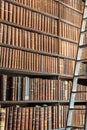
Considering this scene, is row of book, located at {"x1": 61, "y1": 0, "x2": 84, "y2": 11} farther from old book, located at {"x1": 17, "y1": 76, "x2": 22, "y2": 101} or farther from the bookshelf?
old book, located at {"x1": 17, "y1": 76, "x2": 22, "y2": 101}

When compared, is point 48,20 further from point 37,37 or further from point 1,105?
point 1,105

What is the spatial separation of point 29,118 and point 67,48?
1209 mm

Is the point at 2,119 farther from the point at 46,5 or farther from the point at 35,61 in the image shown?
the point at 46,5

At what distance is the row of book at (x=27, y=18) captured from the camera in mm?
3317

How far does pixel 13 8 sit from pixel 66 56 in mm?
1074

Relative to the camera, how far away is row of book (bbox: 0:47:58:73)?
3.26 meters

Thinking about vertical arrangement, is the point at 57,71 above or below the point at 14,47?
below

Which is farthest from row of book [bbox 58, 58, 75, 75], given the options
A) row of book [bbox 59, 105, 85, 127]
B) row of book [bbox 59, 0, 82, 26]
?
row of book [bbox 59, 0, 82, 26]

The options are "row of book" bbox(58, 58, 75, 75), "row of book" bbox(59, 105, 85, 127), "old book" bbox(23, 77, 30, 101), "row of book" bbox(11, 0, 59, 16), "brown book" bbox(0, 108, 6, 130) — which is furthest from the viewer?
"row of book" bbox(58, 58, 75, 75)

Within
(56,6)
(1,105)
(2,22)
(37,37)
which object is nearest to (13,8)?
(2,22)

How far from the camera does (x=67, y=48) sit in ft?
13.6

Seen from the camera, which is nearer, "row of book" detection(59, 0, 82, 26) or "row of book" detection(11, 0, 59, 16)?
"row of book" detection(11, 0, 59, 16)

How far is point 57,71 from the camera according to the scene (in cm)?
391

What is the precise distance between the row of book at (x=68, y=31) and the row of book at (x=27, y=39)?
7.1 inches
